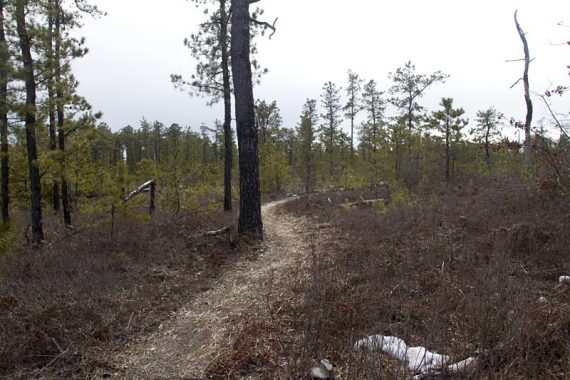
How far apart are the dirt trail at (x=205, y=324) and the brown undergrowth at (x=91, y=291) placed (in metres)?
0.25

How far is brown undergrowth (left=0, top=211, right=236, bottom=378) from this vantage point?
368 cm

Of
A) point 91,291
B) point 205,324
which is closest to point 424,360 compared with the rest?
point 205,324

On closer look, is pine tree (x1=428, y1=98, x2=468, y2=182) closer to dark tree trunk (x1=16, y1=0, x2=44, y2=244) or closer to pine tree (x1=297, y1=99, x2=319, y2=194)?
pine tree (x1=297, y1=99, x2=319, y2=194)

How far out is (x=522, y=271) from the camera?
488 cm

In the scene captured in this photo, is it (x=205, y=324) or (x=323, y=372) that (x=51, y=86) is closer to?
(x=205, y=324)

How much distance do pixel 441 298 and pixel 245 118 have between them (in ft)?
17.5

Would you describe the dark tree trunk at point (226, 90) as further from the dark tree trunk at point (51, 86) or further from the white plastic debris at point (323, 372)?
the white plastic debris at point (323, 372)

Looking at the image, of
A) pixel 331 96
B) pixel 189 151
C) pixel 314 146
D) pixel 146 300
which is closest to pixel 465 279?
pixel 146 300

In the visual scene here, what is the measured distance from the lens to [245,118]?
307 inches

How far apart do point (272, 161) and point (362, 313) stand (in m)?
20.6

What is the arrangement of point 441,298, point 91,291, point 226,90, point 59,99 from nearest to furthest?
point 441,298 → point 91,291 → point 59,99 → point 226,90

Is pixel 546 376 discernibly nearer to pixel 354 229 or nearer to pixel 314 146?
pixel 354 229

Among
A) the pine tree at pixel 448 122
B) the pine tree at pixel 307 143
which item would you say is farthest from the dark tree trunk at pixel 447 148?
the pine tree at pixel 307 143

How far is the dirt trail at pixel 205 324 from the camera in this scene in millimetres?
3561
